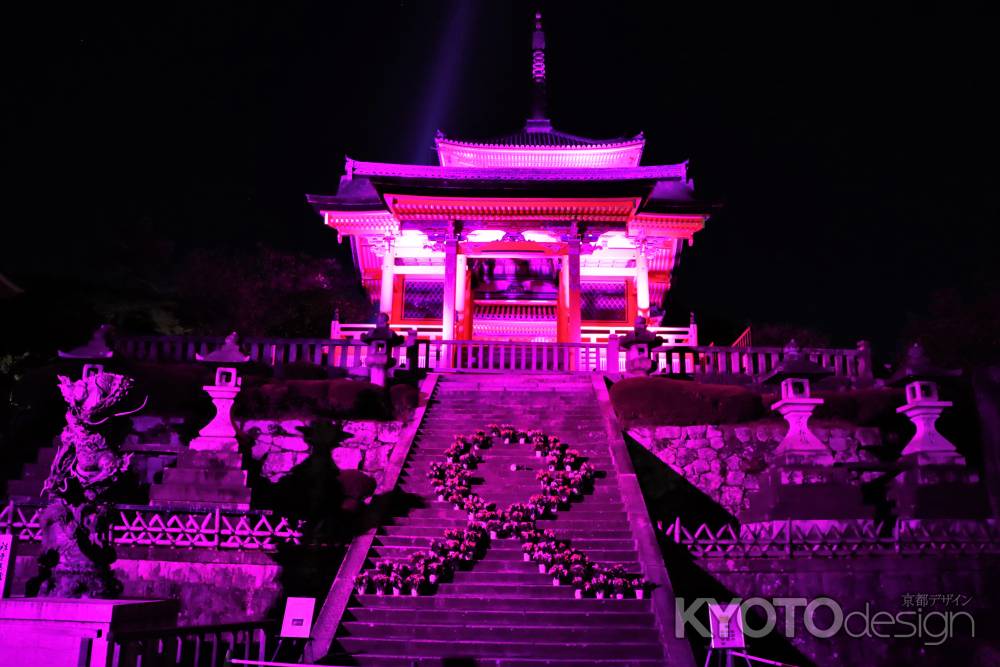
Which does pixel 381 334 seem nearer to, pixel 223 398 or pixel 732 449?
pixel 223 398

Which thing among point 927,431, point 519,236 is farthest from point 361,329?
point 927,431

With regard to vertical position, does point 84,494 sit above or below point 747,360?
below

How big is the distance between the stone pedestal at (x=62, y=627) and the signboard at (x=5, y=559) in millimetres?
156

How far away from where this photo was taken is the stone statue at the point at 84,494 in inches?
261

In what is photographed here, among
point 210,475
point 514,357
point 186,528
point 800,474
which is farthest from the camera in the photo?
point 514,357

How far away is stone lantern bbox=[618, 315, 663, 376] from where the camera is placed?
18.2 m

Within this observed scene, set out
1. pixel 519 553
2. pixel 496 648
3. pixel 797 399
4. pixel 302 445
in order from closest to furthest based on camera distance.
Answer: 1. pixel 496 648
2. pixel 519 553
3. pixel 797 399
4. pixel 302 445

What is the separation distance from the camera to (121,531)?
11.7m

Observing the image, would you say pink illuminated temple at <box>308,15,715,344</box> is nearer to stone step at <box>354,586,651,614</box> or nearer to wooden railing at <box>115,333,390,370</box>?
wooden railing at <box>115,333,390,370</box>

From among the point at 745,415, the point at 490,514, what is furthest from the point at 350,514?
the point at 745,415

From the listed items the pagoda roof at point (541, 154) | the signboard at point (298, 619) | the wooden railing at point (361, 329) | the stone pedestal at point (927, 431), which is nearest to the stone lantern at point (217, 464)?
the signboard at point (298, 619)

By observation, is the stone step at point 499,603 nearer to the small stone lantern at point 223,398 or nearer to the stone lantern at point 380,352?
the small stone lantern at point 223,398

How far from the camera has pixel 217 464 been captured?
43.7ft

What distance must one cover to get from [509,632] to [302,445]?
7.66m
